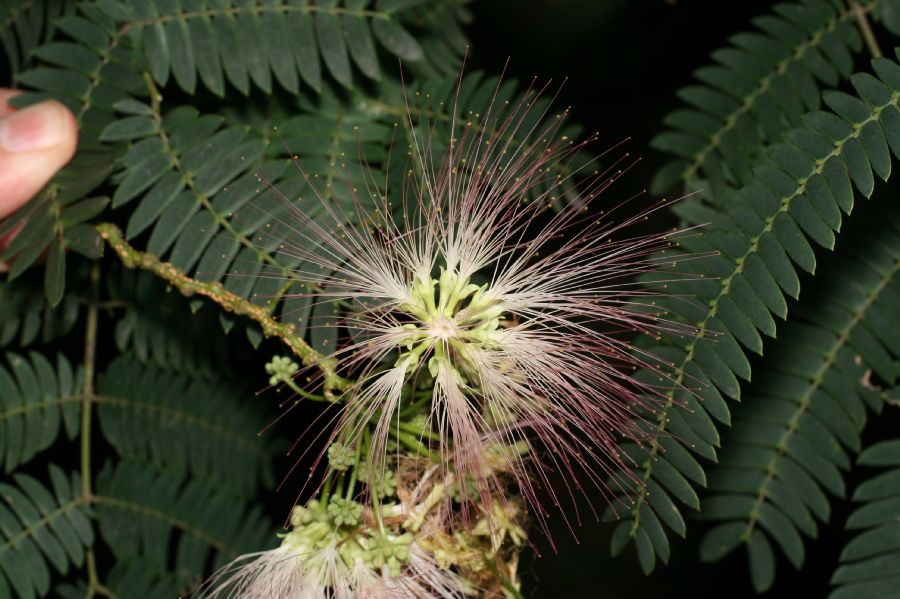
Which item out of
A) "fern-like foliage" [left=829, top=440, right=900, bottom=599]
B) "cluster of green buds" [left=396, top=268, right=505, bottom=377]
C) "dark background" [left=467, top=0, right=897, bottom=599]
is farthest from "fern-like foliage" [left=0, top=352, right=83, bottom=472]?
"dark background" [left=467, top=0, right=897, bottom=599]

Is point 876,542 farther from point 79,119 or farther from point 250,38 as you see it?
point 79,119

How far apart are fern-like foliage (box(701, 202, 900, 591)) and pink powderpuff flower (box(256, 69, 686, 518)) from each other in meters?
0.44

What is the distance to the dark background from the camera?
3590 millimetres

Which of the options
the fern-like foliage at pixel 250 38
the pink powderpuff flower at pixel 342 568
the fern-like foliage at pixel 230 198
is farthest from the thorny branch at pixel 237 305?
the fern-like foliage at pixel 250 38

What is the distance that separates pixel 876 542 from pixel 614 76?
284cm

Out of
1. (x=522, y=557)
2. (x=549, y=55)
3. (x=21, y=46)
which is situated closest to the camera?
(x=522, y=557)

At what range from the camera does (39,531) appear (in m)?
2.05

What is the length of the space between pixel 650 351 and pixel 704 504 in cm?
59

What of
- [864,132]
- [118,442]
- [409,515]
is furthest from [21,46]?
[864,132]

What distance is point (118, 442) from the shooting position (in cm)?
224

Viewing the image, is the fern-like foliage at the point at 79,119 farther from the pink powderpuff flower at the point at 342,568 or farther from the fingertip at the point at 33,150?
the pink powderpuff flower at the point at 342,568

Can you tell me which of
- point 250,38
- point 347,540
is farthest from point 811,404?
point 250,38

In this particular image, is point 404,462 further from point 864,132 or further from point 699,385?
point 864,132

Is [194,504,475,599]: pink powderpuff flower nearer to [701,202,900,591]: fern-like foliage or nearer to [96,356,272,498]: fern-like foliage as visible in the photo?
[701,202,900,591]: fern-like foliage
